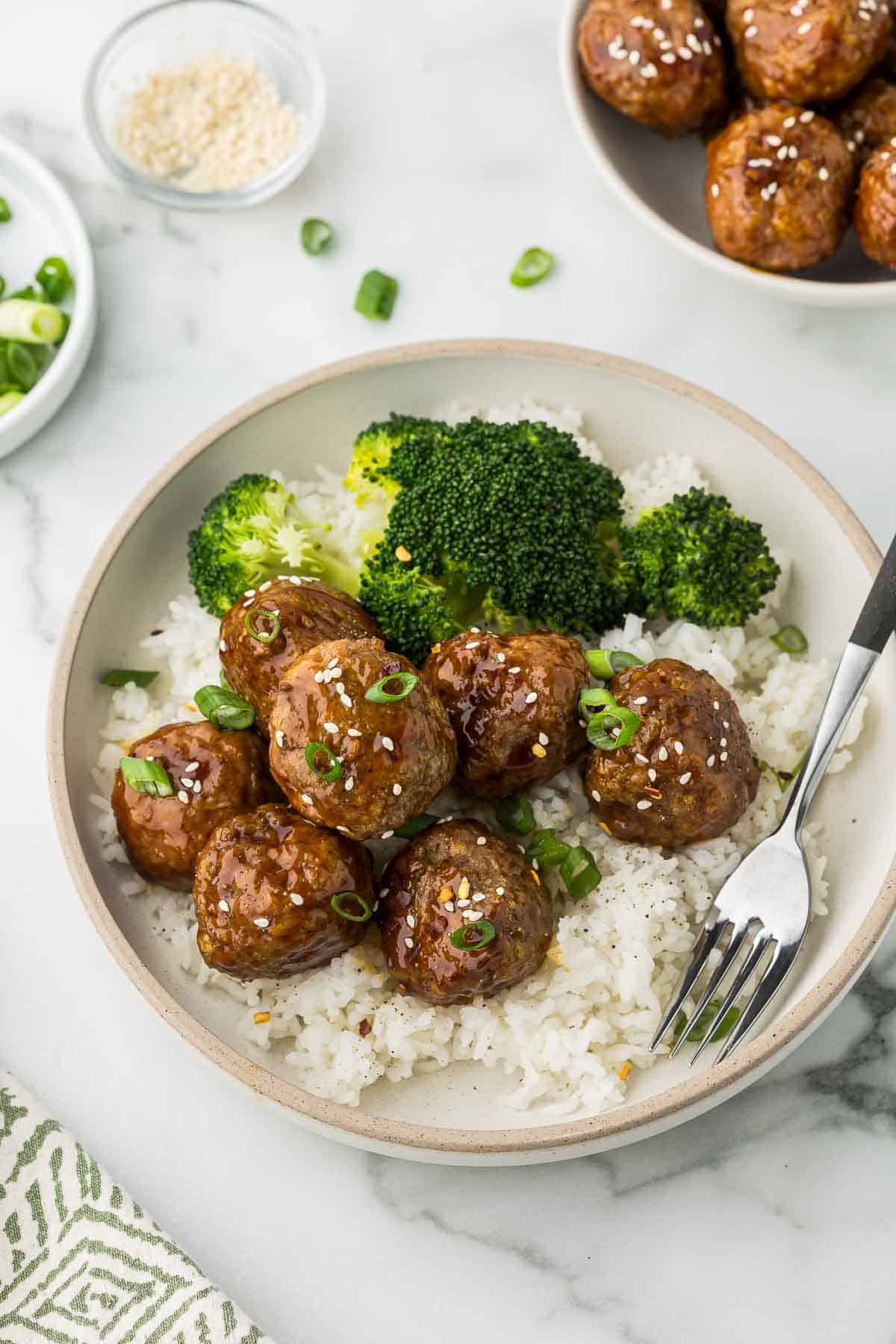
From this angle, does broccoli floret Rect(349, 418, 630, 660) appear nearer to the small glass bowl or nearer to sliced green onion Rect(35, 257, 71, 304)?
the small glass bowl

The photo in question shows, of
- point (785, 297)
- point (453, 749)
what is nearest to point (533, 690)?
point (453, 749)

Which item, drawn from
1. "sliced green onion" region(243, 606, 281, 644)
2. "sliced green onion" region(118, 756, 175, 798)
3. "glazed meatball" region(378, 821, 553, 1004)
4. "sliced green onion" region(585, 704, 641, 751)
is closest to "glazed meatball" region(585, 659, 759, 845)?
"sliced green onion" region(585, 704, 641, 751)

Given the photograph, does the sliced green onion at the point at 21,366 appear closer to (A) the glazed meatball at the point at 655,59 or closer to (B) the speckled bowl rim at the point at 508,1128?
(B) the speckled bowl rim at the point at 508,1128

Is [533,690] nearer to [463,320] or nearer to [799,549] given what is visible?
[799,549]

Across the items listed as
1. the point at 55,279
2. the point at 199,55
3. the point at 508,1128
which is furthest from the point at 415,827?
the point at 199,55

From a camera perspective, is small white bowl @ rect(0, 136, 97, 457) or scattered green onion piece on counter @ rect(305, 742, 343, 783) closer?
scattered green onion piece on counter @ rect(305, 742, 343, 783)

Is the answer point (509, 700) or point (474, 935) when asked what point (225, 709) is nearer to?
point (509, 700)

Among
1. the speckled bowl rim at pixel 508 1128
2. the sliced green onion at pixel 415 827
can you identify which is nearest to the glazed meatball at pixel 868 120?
the speckled bowl rim at pixel 508 1128
